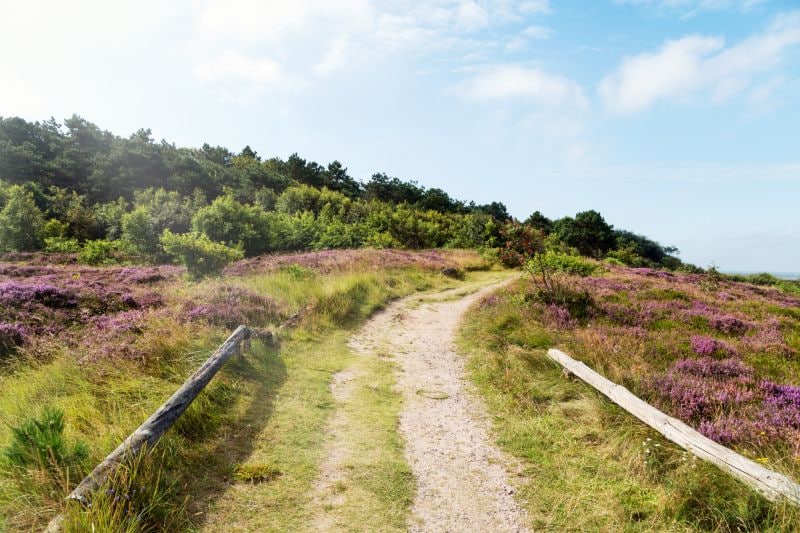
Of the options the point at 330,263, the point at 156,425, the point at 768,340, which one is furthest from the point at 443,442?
the point at 330,263

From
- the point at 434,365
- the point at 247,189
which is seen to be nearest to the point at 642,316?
the point at 434,365

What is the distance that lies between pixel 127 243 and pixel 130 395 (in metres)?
26.1

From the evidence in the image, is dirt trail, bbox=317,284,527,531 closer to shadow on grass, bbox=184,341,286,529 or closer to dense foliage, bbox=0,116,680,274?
shadow on grass, bbox=184,341,286,529

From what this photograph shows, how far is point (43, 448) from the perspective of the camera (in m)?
3.90

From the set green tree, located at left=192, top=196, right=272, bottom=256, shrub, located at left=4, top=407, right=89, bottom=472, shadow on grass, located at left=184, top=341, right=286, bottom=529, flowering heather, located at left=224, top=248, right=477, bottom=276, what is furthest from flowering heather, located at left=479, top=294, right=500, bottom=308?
green tree, located at left=192, top=196, right=272, bottom=256

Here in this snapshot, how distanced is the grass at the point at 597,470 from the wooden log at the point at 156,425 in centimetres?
445

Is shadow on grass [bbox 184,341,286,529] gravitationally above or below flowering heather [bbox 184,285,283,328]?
below

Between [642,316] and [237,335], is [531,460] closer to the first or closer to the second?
[237,335]

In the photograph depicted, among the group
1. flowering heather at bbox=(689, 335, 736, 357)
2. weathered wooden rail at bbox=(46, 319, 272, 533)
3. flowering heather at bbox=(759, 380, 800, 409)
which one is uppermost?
flowering heather at bbox=(689, 335, 736, 357)

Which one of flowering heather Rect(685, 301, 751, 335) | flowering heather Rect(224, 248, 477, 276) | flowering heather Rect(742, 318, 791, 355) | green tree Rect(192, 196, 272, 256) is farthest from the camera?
green tree Rect(192, 196, 272, 256)

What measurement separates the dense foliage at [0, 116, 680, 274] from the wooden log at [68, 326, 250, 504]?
1117cm

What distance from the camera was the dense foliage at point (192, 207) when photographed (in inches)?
1029

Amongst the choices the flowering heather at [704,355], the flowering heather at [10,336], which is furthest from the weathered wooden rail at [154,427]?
the flowering heather at [704,355]

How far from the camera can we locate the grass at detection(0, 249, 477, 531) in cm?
381
